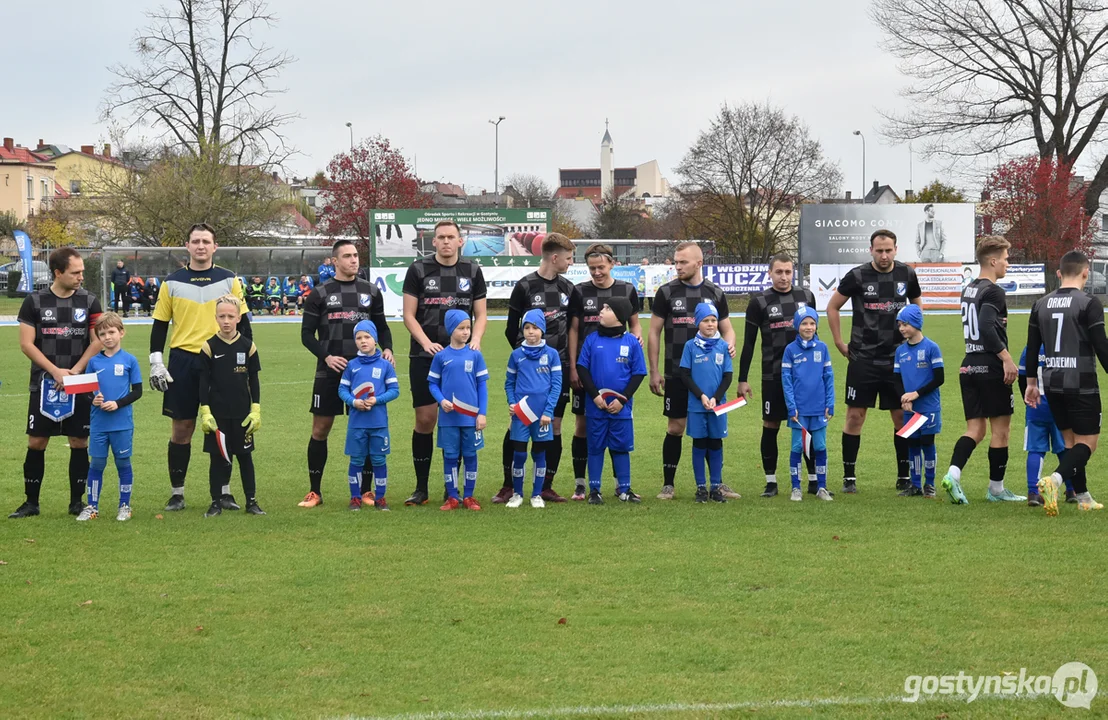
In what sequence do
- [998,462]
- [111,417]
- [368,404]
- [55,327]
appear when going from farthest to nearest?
[998,462], [368,404], [55,327], [111,417]

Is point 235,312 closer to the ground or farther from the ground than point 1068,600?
farther from the ground

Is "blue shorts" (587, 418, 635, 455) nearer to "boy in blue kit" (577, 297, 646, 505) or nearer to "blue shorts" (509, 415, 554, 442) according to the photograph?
"boy in blue kit" (577, 297, 646, 505)

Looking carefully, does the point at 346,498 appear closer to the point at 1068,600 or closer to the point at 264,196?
the point at 1068,600

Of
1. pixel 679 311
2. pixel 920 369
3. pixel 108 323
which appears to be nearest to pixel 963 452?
pixel 920 369

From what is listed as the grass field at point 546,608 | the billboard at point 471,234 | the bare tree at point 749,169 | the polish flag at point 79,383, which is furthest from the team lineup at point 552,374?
the bare tree at point 749,169

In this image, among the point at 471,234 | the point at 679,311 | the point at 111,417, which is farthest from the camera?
the point at 471,234

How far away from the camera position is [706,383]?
8.66m

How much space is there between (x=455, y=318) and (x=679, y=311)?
1833 mm

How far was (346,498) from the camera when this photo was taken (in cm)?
900

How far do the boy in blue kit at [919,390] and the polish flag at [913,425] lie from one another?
0.01m

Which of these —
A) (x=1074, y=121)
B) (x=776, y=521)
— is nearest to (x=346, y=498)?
(x=776, y=521)

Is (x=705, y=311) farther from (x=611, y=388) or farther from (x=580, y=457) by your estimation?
(x=580, y=457)

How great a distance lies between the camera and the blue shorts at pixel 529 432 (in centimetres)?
855

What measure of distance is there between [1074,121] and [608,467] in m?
44.9
